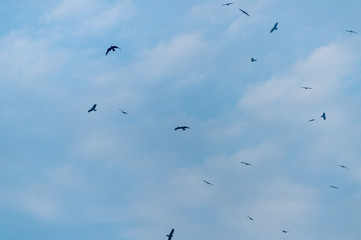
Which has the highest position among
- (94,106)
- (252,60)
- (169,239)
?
(252,60)

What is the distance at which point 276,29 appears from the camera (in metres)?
91.4

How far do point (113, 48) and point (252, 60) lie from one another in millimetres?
27390

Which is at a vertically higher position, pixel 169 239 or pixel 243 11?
pixel 243 11

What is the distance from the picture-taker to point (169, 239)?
8400 cm

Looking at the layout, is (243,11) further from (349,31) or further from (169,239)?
(169,239)

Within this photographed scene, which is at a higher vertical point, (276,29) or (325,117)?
(276,29)

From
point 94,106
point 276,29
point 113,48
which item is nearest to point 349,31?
point 276,29

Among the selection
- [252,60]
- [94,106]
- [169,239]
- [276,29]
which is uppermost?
[276,29]

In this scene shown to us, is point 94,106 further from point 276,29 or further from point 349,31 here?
point 349,31

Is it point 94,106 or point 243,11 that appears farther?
point 94,106

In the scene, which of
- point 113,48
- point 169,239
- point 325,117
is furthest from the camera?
point 325,117

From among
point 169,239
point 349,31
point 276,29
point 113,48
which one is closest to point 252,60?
point 276,29

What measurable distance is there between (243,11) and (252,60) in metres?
12.5

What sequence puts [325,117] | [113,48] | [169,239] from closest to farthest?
[113,48], [169,239], [325,117]
